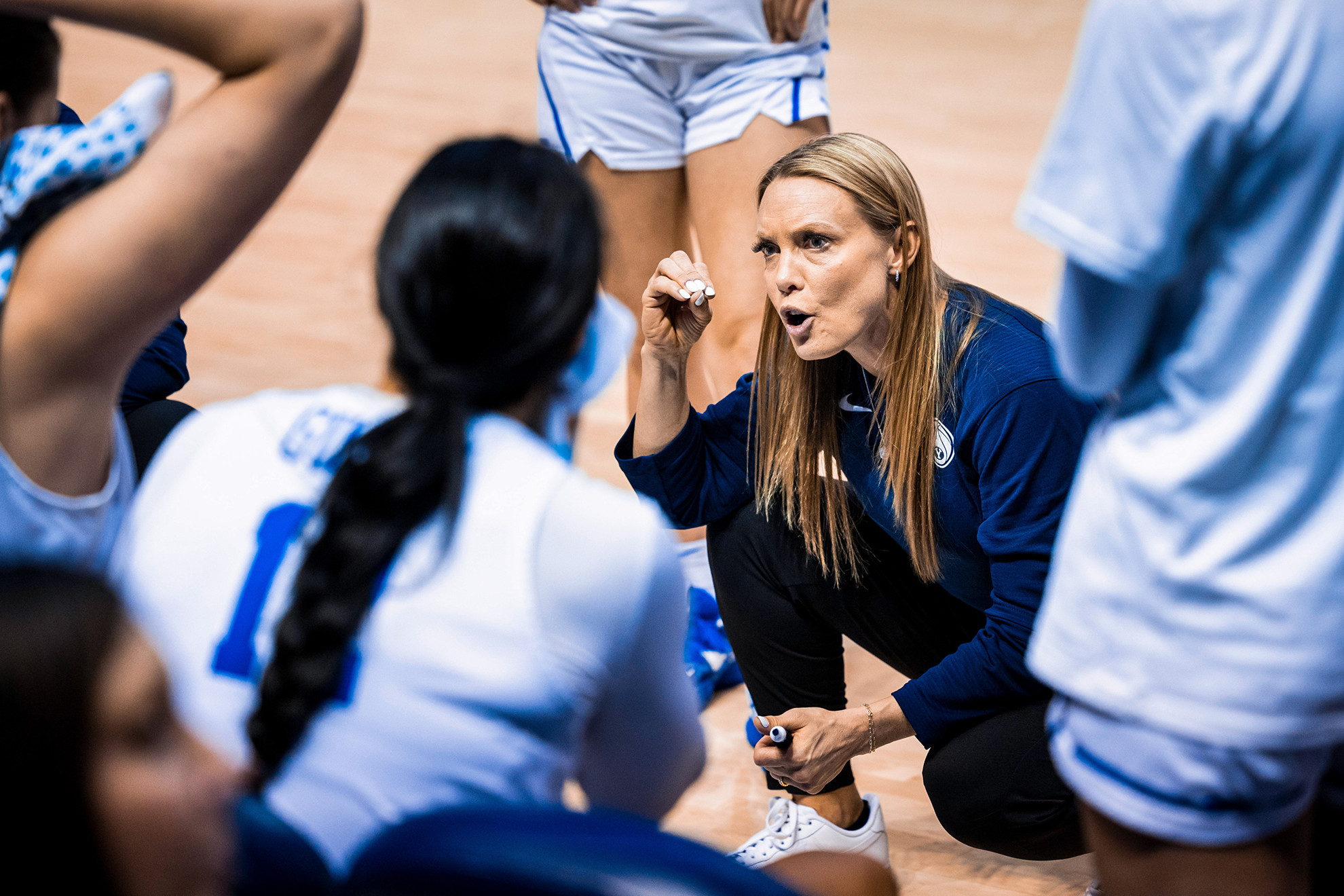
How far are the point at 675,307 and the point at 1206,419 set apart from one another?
1122 mm

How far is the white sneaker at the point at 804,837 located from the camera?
71.0 inches

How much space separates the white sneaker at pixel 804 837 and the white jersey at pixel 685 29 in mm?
1318

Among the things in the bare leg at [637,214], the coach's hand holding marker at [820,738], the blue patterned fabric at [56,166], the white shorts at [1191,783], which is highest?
the blue patterned fabric at [56,166]

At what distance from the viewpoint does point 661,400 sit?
6.30ft

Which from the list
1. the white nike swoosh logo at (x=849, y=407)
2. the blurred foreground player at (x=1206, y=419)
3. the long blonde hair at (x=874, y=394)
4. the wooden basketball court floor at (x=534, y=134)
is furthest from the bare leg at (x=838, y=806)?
the blurred foreground player at (x=1206, y=419)

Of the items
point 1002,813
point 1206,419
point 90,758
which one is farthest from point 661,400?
point 90,758

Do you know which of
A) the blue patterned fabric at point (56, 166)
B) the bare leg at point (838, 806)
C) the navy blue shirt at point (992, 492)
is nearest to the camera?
the blue patterned fabric at point (56, 166)

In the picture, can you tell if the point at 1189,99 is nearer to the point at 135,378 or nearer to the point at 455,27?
the point at 135,378

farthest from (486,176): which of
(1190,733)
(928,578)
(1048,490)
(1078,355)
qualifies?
(928,578)

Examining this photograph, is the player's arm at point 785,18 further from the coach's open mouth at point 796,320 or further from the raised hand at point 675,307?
the coach's open mouth at point 796,320

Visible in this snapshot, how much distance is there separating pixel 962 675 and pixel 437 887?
107 centimetres

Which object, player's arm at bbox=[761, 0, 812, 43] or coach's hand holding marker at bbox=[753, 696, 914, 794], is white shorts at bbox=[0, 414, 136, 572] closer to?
coach's hand holding marker at bbox=[753, 696, 914, 794]

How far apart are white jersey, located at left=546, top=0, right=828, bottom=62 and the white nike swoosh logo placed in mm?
792

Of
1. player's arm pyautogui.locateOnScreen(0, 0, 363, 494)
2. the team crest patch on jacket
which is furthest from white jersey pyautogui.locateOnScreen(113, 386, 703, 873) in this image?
the team crest patch on jacket
